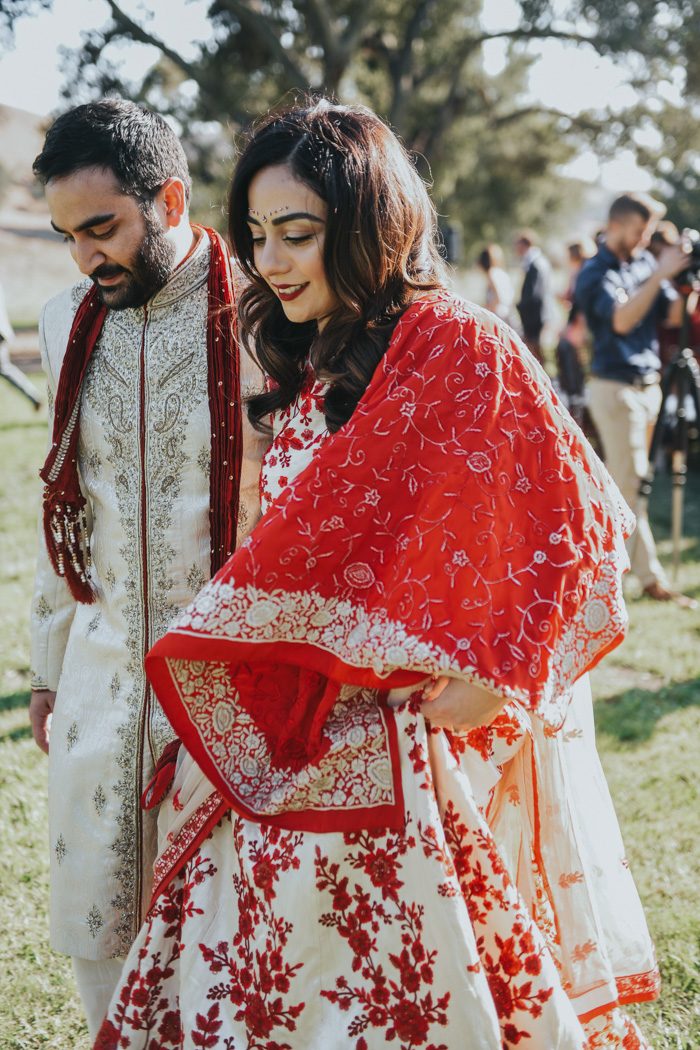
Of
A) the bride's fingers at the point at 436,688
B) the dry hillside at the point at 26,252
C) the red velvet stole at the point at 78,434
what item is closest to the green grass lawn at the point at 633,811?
the red velvet stole at the point at 78,434

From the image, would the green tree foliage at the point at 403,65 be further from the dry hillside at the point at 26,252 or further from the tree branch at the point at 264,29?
the dry hillside at the point at 26,252

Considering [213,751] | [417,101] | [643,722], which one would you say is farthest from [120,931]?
[417,101]

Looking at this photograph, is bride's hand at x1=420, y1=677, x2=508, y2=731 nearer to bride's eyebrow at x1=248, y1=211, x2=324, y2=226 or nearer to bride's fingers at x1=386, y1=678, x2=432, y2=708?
bride's fingers at x1=386, y1=678, x2=432, y2=708

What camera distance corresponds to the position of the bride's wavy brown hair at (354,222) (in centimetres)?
180

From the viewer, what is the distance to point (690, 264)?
548 cm

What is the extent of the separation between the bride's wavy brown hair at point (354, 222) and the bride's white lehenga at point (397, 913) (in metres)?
0.12

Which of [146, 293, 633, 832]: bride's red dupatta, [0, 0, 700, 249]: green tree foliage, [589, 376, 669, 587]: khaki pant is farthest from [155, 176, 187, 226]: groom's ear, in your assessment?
[0, 0, 700, 249]: green tree foliage

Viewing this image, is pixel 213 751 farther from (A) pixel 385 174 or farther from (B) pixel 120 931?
(A) pixel 385 174

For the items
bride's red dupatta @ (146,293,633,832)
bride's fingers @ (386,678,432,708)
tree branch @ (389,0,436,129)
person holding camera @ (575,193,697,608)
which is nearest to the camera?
bride's red dupatta @ (146,293,633,832)

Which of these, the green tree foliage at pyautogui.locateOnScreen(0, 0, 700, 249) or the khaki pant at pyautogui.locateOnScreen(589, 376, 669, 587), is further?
the green tree foliage at pyautogui.locateOnScreen(0, 0, 700, 249)

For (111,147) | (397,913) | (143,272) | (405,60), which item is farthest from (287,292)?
(405,60)

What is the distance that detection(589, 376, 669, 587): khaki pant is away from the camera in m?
5.93

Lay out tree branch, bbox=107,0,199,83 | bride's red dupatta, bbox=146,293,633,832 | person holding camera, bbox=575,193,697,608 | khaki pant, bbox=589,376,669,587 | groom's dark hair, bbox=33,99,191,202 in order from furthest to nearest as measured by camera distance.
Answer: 1. tree branch, bbox=107,0,199,83
2. khaki pant, bbox=589,376,669,587
3. person holding camera, bbox=575,193,697,608
4. groom's dark hair, bbox=33,99,191,202
5. bride's red dupatta, bbox=146,293,633,832

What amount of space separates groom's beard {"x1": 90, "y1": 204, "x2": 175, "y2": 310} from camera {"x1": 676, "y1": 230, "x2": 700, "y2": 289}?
3998 mm
